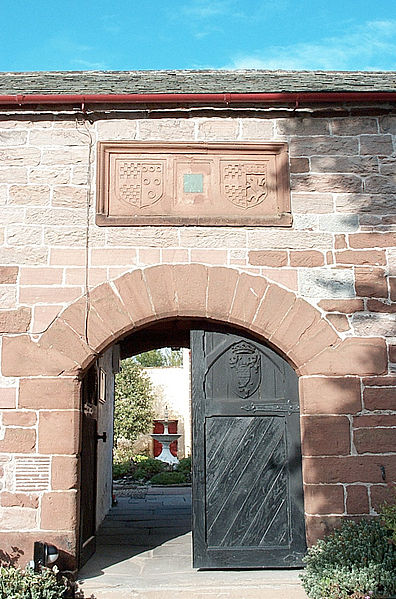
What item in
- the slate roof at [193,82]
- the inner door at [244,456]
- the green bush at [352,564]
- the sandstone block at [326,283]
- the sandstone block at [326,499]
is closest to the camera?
the green bush at [352,564]

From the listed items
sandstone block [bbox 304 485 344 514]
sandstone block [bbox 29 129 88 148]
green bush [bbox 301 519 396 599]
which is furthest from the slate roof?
green bush [bbox 301 519 396 599]

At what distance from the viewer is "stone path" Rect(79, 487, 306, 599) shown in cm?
450

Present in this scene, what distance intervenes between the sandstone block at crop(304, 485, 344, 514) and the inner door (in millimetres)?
349

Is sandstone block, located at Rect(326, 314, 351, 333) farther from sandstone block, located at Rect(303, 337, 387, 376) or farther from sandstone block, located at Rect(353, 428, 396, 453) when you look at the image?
sandstone block, located at Rect(353, 428, 396, 453)

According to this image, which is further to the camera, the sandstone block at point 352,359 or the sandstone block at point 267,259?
the sandstone block at point 267,259

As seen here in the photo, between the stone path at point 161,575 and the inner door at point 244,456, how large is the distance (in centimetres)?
20

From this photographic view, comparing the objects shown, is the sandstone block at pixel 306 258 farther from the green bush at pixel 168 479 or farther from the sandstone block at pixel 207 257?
the green bush at pixel 168 479

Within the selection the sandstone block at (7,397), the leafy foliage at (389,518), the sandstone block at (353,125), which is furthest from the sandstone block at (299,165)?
the sandstone block at (7,397)

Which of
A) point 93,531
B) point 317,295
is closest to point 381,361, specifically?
point 317,295

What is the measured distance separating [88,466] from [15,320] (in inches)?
65.5

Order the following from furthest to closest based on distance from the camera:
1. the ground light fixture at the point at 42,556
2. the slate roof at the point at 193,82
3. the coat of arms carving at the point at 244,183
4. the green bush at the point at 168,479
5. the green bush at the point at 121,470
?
the green bush at the point at 121,470 → the green bush at the point at 168,479 → the slate roof at the point at 193,82 → the coat of arms carving at the point at 244,183 → the ground light fixture at the point at 42,556

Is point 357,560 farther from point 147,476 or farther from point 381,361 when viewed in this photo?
point 147,476

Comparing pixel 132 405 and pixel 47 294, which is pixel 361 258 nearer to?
pixel 47 294

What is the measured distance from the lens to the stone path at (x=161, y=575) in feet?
14.8
